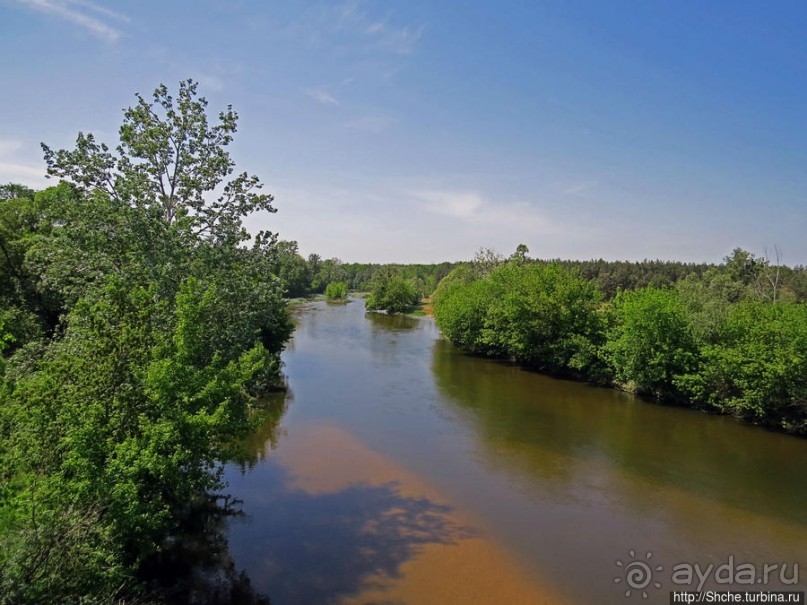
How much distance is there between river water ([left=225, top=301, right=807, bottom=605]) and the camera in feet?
42.9

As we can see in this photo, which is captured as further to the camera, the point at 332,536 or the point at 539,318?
the point at 539,318

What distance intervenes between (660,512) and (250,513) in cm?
1365

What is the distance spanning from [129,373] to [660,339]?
3007 centimetres

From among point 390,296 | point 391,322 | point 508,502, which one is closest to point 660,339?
point 508,502

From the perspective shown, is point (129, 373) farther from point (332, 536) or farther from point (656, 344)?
point (656, 344)

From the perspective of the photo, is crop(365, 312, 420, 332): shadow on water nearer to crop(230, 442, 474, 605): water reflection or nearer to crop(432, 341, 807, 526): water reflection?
crop(432, 341, 807, 526): water reflection

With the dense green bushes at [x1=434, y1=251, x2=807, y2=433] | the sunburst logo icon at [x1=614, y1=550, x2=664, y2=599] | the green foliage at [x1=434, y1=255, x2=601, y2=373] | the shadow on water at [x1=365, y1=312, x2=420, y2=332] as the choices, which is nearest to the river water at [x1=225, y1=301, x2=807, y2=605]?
the sunburst logo icon at [x1=614, y1=550, x2=664, y2=599]

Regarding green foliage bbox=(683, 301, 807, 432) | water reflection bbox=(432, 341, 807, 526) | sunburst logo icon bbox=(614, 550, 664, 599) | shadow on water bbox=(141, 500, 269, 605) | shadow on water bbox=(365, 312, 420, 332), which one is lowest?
shadow on water bbox=(141, 500, 269, 605)

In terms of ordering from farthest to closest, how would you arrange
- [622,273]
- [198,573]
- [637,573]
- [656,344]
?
[622,273]
[656,344]
[637,573]
[198,573]

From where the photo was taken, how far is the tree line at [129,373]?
25.2 ft

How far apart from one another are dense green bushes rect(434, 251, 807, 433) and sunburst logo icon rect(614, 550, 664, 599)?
16583 mm

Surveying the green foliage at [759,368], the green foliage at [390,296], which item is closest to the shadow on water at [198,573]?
the green foliage at [759,368]

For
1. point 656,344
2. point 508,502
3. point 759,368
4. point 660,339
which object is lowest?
point 508,502

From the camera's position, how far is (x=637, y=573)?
13562 millimetres
